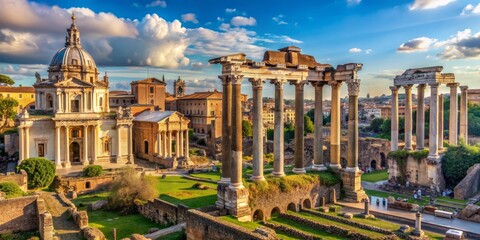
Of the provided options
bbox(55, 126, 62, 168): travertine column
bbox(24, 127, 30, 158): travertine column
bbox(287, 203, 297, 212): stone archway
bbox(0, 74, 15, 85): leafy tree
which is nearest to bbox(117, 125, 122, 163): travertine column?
bbox(55, 126, 62, 168): travertine column

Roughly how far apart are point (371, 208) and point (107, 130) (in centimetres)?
3569

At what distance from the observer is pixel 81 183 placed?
1470 inches

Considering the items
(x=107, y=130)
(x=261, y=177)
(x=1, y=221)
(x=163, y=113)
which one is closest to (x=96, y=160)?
(x=107, y=130)

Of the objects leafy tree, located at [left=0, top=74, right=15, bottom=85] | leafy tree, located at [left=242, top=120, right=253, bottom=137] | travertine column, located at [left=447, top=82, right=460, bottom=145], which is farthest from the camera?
leafy tree, located at [left=0, top=74, right=15, bottom=85]

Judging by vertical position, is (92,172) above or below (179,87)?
below

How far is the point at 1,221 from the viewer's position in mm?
22016

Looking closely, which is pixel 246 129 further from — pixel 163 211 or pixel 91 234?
pixel 91 234

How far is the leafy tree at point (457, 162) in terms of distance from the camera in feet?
99.9

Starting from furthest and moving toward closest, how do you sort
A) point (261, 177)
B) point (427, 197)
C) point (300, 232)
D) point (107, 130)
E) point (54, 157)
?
point (107, 130), point (54, 157), point (427, 197), point (261, 177), point (300, 232)

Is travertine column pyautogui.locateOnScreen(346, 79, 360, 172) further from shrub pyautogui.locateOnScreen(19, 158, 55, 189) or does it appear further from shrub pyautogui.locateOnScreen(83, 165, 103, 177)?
shrub pyautogui.locateOnScreen(19, 158, 55, 189)

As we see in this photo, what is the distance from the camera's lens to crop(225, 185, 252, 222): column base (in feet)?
62.1

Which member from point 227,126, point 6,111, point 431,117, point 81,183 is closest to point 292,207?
point 227,126

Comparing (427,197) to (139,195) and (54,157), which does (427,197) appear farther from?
(54,157)

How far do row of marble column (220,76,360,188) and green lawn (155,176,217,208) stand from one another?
4.22 m
